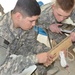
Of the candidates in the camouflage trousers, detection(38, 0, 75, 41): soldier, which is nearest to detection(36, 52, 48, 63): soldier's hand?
the camouflage trousers

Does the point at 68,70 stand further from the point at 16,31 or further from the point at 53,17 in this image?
the point at 16,31

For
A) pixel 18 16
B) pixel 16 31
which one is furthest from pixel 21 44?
pixel 18 16

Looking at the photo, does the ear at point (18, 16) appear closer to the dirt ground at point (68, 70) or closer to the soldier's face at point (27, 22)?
the soldier's face at point (27, 22)

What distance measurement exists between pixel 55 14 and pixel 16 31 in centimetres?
58

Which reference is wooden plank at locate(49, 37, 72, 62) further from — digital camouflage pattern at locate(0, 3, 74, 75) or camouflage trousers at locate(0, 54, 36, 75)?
camouflage trousers at locate(0, 54, 36, 75)

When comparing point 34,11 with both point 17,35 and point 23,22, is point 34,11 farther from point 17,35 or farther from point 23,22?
point 17,35

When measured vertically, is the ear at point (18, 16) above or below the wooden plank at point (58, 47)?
above

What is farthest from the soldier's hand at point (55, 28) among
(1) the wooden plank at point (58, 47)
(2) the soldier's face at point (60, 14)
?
(1) the wooden plank at point (58, 47)

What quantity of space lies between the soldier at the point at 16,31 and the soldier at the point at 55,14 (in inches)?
17.8

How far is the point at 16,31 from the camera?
1.59m

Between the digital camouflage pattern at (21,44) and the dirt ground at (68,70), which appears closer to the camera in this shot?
the digital camouflage pattern at (21,44)

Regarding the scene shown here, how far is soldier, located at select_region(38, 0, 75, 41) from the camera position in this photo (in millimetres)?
1885

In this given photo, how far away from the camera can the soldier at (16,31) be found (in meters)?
1.47

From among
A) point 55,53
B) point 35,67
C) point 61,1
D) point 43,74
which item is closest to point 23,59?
point 35,67
